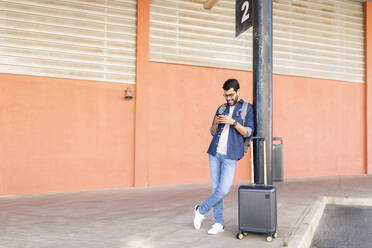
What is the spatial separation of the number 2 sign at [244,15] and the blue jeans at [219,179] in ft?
5.12

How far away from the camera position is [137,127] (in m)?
7.93

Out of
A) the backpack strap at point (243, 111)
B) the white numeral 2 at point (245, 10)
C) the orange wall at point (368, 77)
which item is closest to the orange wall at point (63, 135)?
the white numeral 2 at point (245, 10)

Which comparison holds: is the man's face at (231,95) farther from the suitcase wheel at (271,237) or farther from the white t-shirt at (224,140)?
the suitcase wheel at (271,237)

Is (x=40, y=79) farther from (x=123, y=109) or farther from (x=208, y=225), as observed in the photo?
(x=208, y=225)

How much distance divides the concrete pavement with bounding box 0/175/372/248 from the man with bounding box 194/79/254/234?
1.47 feet

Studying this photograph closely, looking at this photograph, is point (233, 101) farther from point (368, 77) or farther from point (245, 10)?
point (368, 77)

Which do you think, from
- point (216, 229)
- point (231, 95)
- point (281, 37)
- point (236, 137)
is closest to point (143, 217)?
point (216, 229)

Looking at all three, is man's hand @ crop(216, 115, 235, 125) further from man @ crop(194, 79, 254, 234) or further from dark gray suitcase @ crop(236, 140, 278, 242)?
dark gray suitcase @ crop(236, 140, 278, 242)

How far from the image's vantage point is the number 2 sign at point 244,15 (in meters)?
3.98

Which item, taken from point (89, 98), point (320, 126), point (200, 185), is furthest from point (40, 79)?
point (320, 126)

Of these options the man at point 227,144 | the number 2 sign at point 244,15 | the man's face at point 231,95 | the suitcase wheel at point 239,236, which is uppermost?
the number 2 sign at point 244,15

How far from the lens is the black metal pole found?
3.82 meters

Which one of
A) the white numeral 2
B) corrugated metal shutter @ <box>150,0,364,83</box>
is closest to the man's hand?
the white numeral 2

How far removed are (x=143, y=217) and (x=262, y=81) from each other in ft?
7.97
